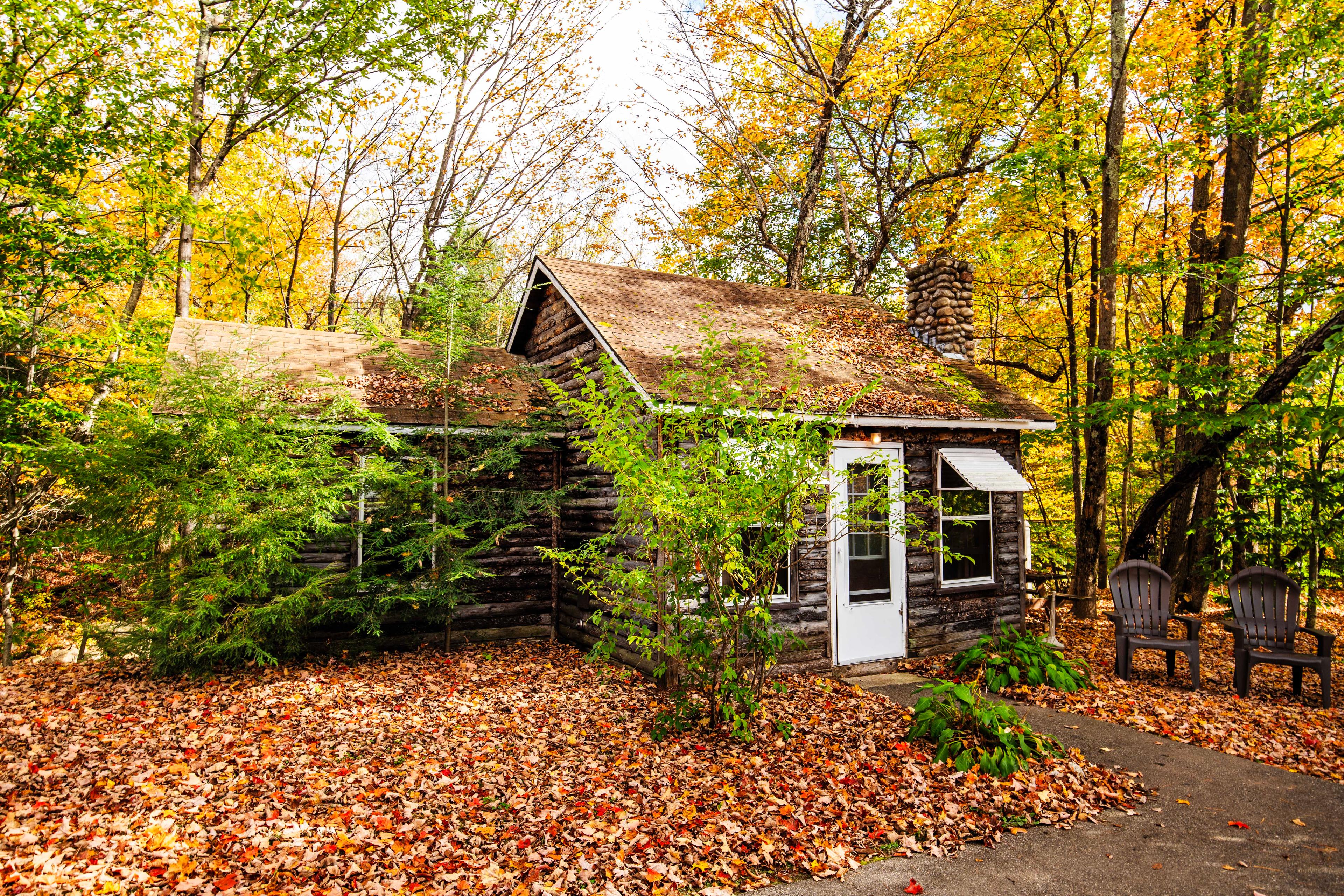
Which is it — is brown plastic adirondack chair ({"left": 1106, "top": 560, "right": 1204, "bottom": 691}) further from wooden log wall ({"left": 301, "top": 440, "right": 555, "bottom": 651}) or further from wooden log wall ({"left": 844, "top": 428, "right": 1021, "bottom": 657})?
wooden log wall ({"left": 301, "top": 440, "right": 555, "bottom": 651})

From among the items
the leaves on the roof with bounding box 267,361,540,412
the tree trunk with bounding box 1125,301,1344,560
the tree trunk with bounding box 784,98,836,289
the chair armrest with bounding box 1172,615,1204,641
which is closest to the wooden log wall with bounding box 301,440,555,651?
the leaves on the roof with bounding box 267,361,540,412

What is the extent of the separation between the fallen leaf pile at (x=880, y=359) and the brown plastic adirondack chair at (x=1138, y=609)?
2.68m

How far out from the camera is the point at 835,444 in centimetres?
790

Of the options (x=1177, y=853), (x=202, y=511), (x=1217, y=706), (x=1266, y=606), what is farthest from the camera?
(x=1266, y=606)

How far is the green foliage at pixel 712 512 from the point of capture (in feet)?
17.6

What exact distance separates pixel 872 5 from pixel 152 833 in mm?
17948

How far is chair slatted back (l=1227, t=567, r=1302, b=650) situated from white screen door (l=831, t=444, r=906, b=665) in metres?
3.64

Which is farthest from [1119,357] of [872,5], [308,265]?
[308,265]

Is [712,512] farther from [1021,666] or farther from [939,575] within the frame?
[939,575]

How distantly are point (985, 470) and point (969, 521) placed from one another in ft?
2.54

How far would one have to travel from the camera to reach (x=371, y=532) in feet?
27.4

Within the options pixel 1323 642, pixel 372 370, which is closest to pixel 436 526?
pixel 372 370

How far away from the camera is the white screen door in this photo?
8469 mm

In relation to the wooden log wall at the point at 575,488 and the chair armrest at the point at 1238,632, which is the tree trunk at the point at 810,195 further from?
the chair armrest at the point at 1238,632
